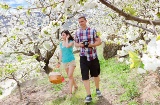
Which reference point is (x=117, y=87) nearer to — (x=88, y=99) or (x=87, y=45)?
(x=88, y=99)

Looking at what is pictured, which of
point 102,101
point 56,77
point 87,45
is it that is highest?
point 87,45

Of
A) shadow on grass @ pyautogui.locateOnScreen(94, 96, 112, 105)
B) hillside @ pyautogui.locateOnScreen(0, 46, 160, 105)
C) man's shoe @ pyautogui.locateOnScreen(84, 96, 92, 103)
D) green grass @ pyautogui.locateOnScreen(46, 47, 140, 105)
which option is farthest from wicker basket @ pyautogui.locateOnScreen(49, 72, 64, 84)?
man's shoe @ pyautogui.locateOnScreen(84, 96, 92, 103)

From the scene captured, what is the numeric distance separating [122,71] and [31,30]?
6.19 m

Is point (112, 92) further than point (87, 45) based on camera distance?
Yes

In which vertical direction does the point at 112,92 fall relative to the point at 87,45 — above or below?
below

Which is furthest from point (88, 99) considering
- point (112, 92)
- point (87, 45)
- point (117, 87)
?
point (117, 87)

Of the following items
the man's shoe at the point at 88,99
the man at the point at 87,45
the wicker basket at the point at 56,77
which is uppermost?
the man at the point at 87,45

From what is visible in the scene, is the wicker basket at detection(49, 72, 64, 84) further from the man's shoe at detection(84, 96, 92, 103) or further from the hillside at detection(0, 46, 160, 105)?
the man's shoe at detection(84, 96, 92, 103)

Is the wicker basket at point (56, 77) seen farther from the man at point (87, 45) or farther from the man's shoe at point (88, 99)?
the man at point (87, 45)

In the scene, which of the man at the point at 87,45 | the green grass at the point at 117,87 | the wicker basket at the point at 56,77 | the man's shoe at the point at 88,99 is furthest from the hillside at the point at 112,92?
the man at the point at 87,45

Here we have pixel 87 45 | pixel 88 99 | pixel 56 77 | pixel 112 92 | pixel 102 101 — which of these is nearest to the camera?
pixel 87 45

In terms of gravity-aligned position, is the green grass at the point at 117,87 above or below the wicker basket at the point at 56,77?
below

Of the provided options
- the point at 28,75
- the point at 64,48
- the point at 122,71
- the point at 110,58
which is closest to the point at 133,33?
the point at 64,48

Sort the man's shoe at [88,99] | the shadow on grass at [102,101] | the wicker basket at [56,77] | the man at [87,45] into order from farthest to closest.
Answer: the wicker basket at [56,77], the shadow on grass at [102,101], the man's shoe at [88,99], the man at [87,45]
